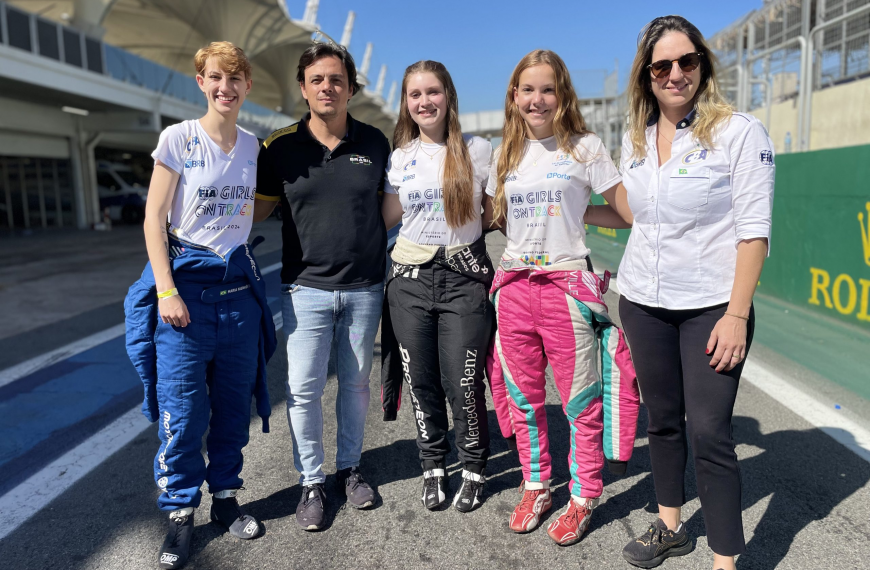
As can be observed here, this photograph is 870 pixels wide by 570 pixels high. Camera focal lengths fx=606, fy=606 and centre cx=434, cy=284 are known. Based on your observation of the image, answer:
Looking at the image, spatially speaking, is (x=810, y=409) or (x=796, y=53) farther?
(x=796, y=53)

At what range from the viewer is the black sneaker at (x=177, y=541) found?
246cm

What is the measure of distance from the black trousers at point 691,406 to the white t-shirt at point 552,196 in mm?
396

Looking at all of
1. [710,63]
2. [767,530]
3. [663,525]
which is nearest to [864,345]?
[767,530]

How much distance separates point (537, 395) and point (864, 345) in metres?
3.80

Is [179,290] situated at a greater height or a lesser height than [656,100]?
lesser

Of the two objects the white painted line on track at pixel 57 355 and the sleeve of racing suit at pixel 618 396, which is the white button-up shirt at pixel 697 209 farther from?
the white painted line on track at pixel 57 355

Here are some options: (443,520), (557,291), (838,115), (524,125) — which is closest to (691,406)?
(557,291)

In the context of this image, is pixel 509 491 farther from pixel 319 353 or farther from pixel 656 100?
pixel 656 100

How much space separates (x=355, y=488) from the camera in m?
2.95

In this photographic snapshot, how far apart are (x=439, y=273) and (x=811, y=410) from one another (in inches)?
107

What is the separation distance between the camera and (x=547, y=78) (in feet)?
8.34

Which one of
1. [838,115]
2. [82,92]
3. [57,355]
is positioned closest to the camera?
[57,355]

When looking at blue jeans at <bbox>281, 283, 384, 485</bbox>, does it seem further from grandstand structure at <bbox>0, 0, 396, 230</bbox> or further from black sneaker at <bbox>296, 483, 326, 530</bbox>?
grandstand structure at <bbox>0, 0, 396, 230</bbox>

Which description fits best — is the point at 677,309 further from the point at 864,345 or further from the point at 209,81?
the point at 864,345
